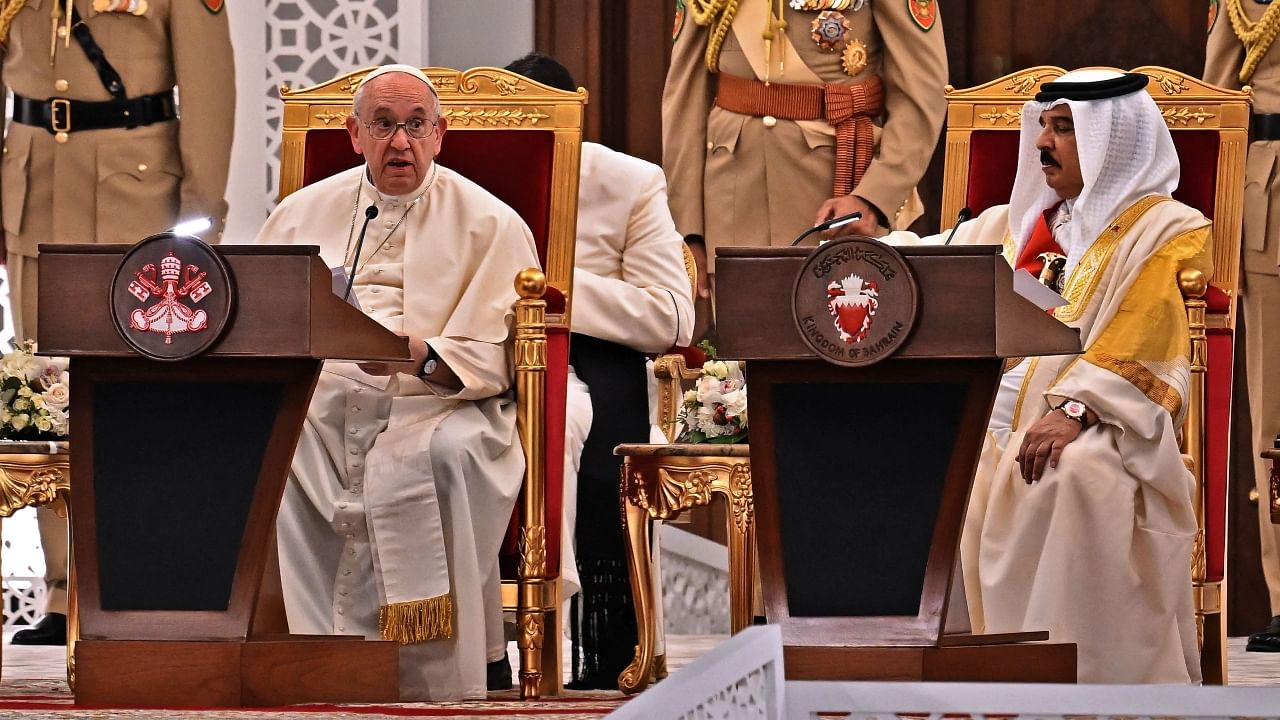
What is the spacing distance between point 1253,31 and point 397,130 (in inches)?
96.4

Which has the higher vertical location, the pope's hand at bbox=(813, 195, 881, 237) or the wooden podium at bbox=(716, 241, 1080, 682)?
the pope's hand at bbox=(813, 195, 881, 237)

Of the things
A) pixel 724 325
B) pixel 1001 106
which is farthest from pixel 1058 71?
pixel 724 325

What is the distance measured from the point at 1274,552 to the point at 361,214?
2690mm

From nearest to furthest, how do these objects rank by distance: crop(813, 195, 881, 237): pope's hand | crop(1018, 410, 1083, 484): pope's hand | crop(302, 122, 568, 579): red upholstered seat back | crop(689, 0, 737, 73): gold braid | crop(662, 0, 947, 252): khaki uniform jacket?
crop(1018, 410, 1083, 484): pope's hand < crop(302, 122, 568, 579): red upholstered seat back < crop(813, 195, 881, 237): pope's hand < crop(662, 0, 947, 252): khaki uniform jacket < crop(689, 0, 737, 73): gold braid

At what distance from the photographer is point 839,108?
18.7 feet

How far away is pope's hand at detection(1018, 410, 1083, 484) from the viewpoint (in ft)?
13.2

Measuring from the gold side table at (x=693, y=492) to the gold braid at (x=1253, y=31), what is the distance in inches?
79.7

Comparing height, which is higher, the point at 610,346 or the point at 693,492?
the point at 610,346

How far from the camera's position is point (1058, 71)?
483cm

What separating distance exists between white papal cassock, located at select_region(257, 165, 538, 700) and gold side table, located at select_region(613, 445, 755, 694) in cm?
36

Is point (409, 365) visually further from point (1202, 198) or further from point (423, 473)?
point (1202, 198)

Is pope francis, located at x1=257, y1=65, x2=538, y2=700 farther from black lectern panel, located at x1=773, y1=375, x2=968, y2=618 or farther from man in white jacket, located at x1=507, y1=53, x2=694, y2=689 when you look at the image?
black lectern panel, located at x1=773, y1=375, x2=968, y2=618

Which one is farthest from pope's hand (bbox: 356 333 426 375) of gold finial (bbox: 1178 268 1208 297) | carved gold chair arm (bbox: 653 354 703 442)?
gold finial (bbox: 1178 268 1208 297)

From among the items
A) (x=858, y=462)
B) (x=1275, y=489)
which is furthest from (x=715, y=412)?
(x=858, y=462)
